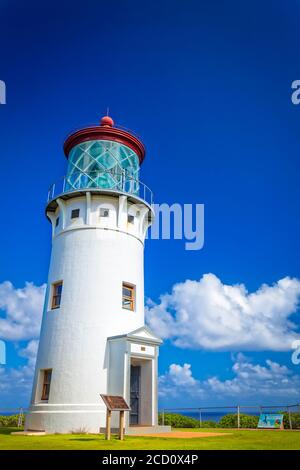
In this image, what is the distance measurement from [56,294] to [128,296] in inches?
125

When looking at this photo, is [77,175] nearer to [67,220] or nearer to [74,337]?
[67,220]

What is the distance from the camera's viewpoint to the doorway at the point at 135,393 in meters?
18.4

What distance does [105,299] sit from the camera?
18.8 meters

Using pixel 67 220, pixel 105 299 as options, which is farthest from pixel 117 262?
pixel 67 220

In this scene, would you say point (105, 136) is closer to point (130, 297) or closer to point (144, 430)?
point (130, 297)

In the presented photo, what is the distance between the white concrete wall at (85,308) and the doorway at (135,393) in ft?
5.17

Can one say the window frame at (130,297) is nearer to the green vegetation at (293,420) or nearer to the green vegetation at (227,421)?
the green vegetation at (227,421)

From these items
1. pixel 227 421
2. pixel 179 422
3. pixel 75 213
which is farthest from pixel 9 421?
pixel 75 213

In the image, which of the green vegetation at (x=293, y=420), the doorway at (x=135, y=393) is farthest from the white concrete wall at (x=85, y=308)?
the green vegetation at (x=293, y=420)

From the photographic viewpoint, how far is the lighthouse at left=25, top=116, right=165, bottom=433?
682 inches

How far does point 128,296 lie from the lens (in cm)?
2006

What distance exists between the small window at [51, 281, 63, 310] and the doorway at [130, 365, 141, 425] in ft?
13.9

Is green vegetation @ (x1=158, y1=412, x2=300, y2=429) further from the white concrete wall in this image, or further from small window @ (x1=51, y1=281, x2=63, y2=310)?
small window @ (x1=51, y1=281, x2=63, y2=310)

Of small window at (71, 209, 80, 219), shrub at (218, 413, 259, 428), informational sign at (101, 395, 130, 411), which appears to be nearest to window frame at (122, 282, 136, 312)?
small window at (71, 209, 80, 219)
